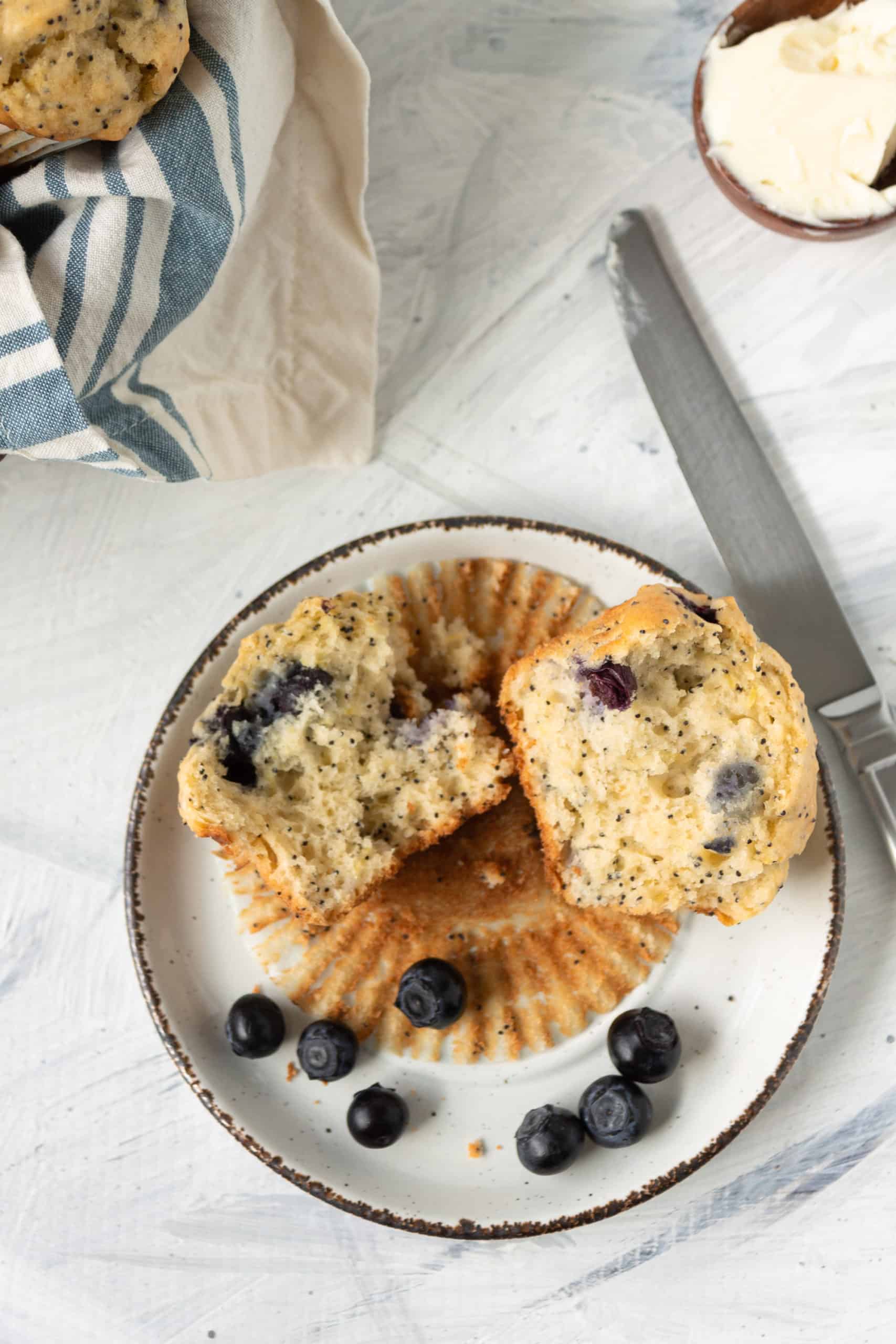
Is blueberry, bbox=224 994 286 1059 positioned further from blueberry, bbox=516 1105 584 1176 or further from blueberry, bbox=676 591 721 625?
blueberry, bbox=676 591 721 625

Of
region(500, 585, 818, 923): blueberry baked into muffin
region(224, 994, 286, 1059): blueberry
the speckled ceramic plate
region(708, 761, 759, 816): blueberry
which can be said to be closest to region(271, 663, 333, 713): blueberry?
the speckled ceramic plate

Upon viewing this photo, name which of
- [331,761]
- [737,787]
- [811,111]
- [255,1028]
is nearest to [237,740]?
[331,761]

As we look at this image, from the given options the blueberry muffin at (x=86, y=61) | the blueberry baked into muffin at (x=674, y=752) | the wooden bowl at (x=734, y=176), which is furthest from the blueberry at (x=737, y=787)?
the blueberry muffin at (x=86, y=61)

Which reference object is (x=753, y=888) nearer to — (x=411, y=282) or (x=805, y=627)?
(x=805, y=627)

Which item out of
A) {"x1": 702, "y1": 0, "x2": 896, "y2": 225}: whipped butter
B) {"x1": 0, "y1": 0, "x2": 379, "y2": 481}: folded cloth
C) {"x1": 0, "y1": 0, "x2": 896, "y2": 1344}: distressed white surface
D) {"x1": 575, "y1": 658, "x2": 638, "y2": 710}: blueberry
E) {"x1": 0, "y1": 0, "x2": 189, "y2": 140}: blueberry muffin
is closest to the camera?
{"x1": 0, "y1": 0, "x2": 189, "y2": 140}: blueberry muffin

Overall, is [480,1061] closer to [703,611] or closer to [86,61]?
[703,611]

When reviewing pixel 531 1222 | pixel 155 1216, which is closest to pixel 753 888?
pixel 531 1222

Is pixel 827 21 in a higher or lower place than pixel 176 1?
lower
